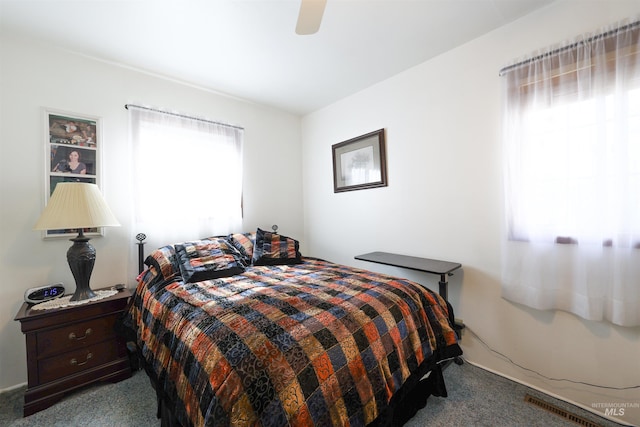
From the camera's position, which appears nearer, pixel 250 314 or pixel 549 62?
pixel 250 314

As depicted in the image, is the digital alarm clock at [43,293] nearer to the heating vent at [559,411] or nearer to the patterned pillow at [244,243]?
the patterned pillow at [244,243]

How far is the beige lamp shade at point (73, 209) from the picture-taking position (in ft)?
5.57

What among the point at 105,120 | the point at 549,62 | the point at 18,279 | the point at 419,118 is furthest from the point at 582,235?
the point at 18,279

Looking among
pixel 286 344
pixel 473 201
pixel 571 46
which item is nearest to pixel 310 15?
pixel 286 344

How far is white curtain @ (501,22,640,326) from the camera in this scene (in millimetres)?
1425

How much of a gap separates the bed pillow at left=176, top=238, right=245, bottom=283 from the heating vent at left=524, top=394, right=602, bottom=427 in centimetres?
230

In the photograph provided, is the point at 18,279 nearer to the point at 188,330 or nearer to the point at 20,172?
the point at 20,172

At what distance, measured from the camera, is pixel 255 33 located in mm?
1925

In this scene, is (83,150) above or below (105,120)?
below

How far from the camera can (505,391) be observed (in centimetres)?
177

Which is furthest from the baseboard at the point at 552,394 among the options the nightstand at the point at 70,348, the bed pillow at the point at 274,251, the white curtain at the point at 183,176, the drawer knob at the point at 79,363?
the drawer knob at the point at 79,363

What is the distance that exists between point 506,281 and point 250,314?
6.08 feet

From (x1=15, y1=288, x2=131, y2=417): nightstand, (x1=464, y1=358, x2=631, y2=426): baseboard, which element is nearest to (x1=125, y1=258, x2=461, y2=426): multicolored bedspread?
(x1=15, y1=288, x2=131, y2=417): nightstand

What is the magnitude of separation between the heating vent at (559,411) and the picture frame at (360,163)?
6.51 feet
